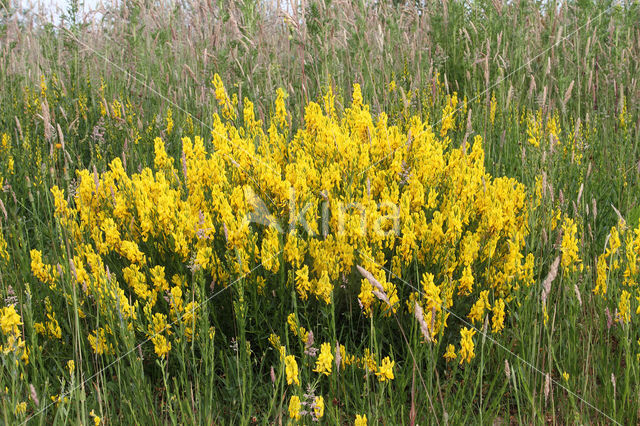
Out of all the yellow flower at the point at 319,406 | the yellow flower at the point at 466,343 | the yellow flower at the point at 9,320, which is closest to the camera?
the yellow flower at the point at 319,406

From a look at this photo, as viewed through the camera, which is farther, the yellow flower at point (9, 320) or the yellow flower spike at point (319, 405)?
the yellow flower at point (9, 320)

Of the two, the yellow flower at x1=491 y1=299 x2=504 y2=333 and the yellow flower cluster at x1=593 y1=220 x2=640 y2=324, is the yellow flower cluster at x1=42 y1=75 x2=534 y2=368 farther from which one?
the yellow flower cluster at x1=593 y1=220 x2=640 y2=324

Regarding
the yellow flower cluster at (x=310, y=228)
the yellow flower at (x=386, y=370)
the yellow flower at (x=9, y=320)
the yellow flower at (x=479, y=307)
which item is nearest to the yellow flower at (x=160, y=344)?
the yellow flower cluster at (x=310, y=228)

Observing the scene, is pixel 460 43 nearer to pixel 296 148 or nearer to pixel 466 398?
pixel 296 148

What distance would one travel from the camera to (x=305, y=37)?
151 inches

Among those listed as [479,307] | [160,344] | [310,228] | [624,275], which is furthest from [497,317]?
[160,344]

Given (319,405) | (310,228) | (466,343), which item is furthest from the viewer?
(310,228)

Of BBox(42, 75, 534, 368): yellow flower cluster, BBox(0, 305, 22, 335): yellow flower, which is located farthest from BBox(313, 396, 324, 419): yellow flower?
BBox(0, 305, 22, 335): yellow flower

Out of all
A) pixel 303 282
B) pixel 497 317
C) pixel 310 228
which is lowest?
pixel 497 317

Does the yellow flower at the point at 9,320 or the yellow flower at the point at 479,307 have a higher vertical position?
the yellow flower at the point at 9,320

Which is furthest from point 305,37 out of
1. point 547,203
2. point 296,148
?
point 547,203

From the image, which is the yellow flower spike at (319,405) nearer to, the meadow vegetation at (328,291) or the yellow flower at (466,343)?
the meadow vegetation at (328,291)

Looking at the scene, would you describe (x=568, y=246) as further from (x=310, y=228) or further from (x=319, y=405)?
(x=319, y=405)

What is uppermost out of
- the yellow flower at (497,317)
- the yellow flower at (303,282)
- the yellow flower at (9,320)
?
the yellow flower at (9,320)
